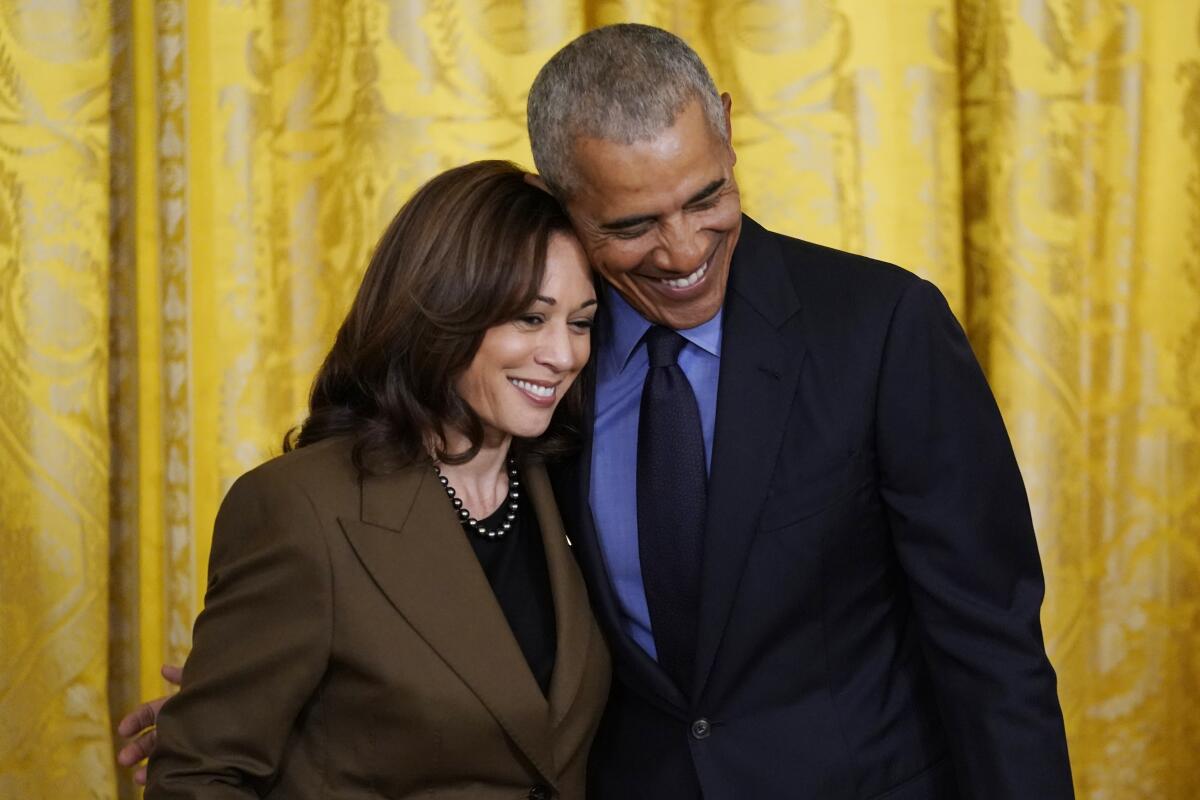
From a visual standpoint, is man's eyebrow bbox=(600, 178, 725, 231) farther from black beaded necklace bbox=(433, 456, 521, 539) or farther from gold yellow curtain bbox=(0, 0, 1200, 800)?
gold yellow curtain bbox=(0, 0, 1200, 800)

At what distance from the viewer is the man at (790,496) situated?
1389 millimetres

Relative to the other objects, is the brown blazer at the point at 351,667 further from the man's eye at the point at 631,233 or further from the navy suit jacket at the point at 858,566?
the man's eye at the point at 631,233

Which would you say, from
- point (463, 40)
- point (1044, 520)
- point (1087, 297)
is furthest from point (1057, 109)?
point (463, 40)

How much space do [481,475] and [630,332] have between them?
0.80ft

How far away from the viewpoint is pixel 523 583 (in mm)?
1601

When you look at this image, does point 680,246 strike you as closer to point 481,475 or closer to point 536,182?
point 536,182

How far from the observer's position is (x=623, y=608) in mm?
1550

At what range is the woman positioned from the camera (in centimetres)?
140

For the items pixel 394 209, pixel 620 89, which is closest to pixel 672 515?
pixel 620 89

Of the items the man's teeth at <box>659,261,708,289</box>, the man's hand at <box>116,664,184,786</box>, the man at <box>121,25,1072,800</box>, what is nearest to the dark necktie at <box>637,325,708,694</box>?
the man at <box>121,25,1072,800</box>

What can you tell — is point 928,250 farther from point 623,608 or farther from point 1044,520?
point 623,608

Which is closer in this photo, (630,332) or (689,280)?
(689,280)

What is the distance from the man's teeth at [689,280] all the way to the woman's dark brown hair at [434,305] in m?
0.17

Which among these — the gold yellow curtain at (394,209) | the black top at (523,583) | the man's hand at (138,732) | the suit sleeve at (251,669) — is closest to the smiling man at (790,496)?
the black top at (523,583)
